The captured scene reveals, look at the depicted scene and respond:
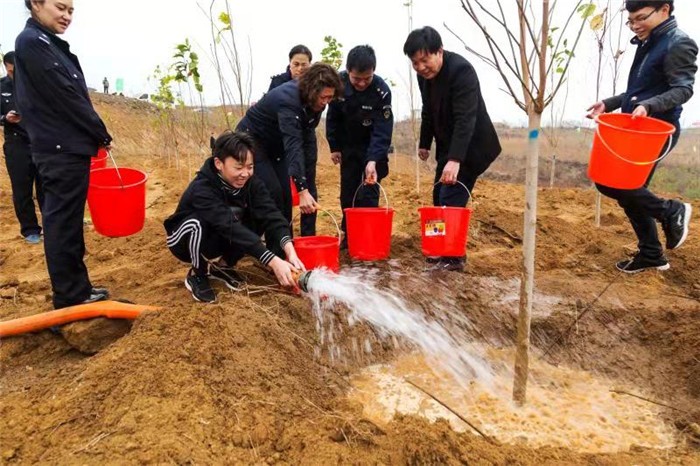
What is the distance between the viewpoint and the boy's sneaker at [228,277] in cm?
322

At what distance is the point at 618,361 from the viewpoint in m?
2.91

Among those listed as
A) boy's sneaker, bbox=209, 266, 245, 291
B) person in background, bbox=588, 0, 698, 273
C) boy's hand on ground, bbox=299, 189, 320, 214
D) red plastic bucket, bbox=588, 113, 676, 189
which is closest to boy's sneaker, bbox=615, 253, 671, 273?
person in background, bbox=588, 0, 698, 273

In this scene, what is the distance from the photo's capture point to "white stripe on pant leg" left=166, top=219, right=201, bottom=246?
2.95m

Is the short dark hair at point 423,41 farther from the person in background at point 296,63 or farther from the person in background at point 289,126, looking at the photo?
the person in background at point 296,63

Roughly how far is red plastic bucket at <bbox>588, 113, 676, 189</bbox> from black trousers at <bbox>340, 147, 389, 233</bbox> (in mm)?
1648

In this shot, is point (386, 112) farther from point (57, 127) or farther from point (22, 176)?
point (22, 176)

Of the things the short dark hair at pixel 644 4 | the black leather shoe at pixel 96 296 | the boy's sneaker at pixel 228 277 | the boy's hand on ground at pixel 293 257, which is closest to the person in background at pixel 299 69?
the boy's sneaker at pixel 228 277

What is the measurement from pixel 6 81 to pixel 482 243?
4.93 meters

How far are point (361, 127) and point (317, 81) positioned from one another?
34.1 inches

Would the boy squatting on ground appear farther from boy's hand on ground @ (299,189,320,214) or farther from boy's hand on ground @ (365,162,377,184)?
boy's hand on ground @ (365,162,377,184)

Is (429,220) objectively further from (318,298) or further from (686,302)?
(686,302)

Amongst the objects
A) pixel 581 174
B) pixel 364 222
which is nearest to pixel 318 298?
pixel 364 222

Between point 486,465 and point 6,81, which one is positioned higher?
point 6,81

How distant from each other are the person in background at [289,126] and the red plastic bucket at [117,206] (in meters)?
0.82
